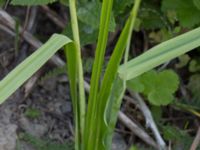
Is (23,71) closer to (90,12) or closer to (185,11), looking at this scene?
(90,12)

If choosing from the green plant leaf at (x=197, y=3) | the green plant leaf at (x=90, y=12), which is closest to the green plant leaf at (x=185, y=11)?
the green plant leaf at (x=197, y=3)

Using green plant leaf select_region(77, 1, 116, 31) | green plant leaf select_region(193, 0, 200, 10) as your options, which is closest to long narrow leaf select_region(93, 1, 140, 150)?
green plant leaf select_region(77, 1, 116, 31)

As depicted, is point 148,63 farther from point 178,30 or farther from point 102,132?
point 178,30

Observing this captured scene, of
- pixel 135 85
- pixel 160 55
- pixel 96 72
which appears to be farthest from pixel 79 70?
pixel 135 85

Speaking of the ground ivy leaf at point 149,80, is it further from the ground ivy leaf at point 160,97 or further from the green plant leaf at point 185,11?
the green plant leaf at point 185,11

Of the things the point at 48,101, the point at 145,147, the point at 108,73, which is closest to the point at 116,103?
the point at 108,73

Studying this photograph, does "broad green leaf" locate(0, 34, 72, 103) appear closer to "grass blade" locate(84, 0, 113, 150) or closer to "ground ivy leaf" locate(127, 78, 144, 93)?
"grass blade" locate(84, 0, 113, 150)
